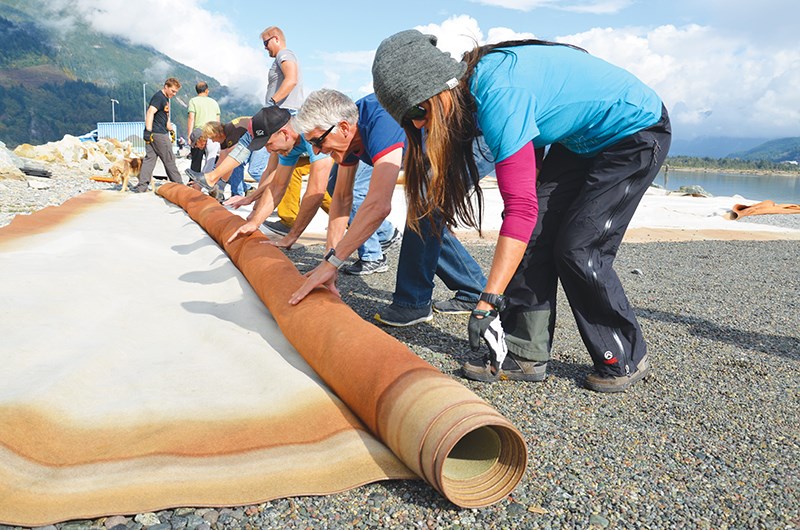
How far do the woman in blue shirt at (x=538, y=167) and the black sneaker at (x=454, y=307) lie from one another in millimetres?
971

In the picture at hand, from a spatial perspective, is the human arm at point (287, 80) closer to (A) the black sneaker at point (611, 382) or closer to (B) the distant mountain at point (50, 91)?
(A) the black sneaker at point (611, 382)

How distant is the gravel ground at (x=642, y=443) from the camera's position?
5.45ft

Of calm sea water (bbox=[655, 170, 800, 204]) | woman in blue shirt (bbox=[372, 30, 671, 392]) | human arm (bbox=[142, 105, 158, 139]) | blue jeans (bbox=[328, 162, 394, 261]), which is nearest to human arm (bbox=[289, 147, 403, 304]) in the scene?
woman in blue shirt (bbox=[372, 30, 671, 392])

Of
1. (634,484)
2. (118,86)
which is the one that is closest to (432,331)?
(634,484)

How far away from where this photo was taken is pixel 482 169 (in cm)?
316

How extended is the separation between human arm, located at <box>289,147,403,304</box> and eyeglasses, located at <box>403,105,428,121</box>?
2.44 feet

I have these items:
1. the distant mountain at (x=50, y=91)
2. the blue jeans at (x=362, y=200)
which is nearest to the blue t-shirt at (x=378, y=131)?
the blue jeans at (x=362, y=200)

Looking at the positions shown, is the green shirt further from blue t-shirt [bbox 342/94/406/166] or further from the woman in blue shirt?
the woman in blue shirt

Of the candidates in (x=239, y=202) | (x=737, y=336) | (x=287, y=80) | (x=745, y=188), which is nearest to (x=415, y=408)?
(x=737, y=336)

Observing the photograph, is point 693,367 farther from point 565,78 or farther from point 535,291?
point 565,78

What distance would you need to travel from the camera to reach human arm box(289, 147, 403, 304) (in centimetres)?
271

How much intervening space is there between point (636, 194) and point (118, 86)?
209 metres

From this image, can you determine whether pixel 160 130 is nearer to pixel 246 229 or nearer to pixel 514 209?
pixel 246 229

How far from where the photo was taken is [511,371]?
105 inches
